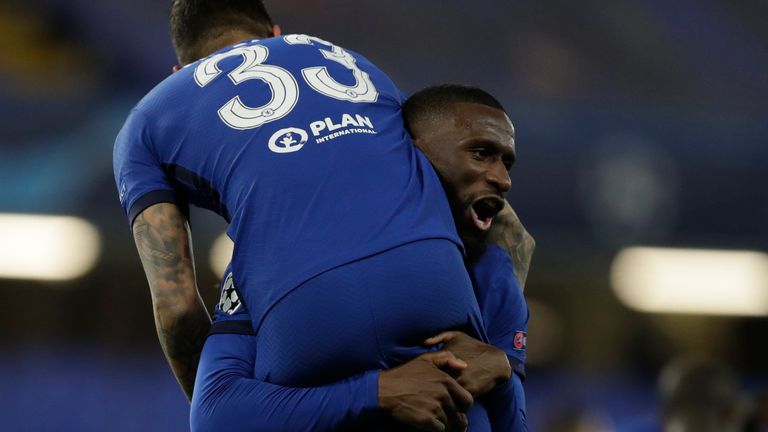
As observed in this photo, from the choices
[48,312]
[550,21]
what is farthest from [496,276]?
[48,312]

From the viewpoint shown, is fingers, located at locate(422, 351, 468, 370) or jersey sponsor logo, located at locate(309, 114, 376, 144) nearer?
fingers, located at locate(422, 351, 468, 370)

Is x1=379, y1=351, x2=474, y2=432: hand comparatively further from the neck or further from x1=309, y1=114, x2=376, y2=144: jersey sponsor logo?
the neck

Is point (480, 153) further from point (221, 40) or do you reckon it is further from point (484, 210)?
point (221, 40)

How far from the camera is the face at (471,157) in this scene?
2664 mm

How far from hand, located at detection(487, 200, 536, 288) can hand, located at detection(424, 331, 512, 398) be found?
527 millimetres

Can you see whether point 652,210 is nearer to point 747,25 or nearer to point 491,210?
point 747,25

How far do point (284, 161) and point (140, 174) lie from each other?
A: 0.45m

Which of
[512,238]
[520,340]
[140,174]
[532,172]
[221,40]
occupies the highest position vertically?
[221,40]

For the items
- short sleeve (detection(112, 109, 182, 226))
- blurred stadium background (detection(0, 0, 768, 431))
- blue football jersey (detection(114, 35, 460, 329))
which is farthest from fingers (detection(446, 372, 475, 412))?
blurred stadium background (detection(0, 0, 768, 431))

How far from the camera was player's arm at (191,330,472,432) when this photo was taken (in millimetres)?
2311

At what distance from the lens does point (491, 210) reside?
271 cm

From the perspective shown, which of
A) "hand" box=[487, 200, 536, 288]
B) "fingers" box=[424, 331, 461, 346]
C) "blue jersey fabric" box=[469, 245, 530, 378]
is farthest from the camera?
"hand" box=[487, 200, 536, 288]

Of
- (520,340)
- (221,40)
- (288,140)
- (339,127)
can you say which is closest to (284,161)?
(288,140)

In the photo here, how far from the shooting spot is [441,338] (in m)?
2.44
